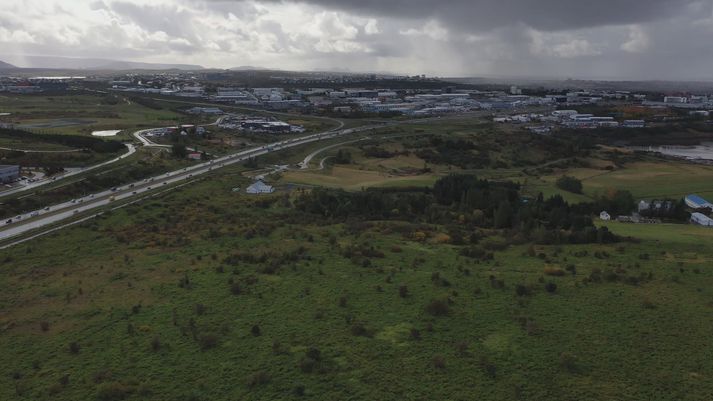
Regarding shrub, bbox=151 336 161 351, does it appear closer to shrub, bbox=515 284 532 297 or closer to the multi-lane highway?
shrub, bbox=515 284 532 297

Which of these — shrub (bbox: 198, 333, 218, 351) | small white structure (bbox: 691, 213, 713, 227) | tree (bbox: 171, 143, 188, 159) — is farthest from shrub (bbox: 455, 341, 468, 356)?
tree (bbox: 171, 143, 188, 159)

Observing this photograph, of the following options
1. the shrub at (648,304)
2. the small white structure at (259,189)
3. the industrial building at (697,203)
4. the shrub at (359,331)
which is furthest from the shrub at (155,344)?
the industrial building at (697,203)

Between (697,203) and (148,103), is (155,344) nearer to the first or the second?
(697,203)

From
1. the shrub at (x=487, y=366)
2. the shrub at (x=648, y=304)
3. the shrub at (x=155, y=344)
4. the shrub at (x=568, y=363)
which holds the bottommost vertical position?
the shrub at (x=155, y=344)

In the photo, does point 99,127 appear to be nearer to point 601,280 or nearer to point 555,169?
point 555,169

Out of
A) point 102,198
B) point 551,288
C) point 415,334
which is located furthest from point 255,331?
point 102,198

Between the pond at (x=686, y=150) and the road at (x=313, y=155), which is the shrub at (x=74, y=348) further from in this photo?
the pond at (x=686, y=150)
